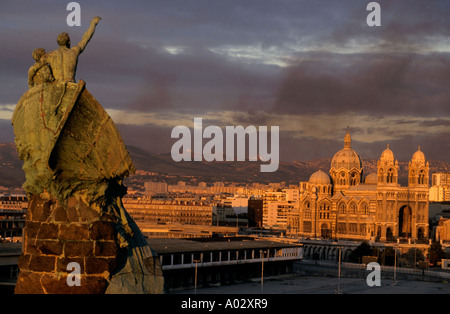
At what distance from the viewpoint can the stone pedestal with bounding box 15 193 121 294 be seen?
6801mm

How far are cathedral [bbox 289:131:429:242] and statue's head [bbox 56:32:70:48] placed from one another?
12059 cm

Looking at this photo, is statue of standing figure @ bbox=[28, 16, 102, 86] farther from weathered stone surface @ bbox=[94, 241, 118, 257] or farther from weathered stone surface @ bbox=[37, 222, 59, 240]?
weathered stone surface @ bbox=[94, 241, 118, 257]

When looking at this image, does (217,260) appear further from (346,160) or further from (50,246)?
(50,246)

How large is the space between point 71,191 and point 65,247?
0.48 m

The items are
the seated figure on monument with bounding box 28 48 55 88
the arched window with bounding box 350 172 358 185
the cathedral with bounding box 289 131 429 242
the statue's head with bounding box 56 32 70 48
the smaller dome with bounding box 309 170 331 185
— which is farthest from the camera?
the arched window with bounding box 350 172 358 185

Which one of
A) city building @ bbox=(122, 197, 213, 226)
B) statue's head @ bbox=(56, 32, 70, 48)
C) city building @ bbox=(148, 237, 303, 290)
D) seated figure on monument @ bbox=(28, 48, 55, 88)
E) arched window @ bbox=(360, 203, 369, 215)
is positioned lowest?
city building @ bbox=(148, 237, 303, 290)

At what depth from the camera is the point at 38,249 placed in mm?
6895

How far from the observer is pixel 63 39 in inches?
290

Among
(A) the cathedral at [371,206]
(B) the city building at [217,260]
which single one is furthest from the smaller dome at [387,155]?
(B) the city building at [217,260]

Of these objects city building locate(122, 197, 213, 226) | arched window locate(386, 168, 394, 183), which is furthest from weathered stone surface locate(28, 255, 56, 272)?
city building locate(122, 197, 213, 226)

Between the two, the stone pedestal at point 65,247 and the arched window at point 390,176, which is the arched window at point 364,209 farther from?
the stone pedestal at point 65,247

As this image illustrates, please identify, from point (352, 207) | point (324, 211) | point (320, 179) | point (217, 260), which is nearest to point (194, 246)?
point (217, 260)

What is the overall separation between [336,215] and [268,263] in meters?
47.6

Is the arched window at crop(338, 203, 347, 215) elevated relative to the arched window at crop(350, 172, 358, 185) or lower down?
lower down
